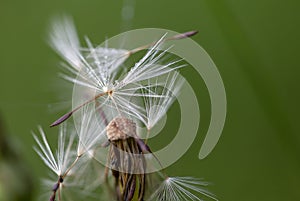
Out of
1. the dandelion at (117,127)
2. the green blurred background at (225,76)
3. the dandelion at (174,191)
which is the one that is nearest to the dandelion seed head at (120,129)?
the dandelion at (117,127)

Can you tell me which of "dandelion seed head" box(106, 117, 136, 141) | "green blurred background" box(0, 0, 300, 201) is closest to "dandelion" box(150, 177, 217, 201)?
"dandelion seed head" box(106, 117, 136, 141)

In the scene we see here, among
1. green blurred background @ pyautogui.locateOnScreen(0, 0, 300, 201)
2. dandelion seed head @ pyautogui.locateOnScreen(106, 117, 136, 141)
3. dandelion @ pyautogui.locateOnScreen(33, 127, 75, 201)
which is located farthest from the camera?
green blurred background @ pyautogui.locateOnScreen(0, 0, 300, 201)

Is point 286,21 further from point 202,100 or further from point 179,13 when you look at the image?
point 202,100

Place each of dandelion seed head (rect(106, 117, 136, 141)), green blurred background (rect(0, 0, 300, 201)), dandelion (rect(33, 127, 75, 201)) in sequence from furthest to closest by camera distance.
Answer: green blurred background (rect(0, 0, 300, 201)), dandelion (rect(33, 127, 75, 201)), dandelion seed head (rect(106, 117, 136, 141))

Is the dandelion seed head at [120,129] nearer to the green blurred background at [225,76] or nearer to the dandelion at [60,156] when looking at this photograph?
the dandelion at [60,156]

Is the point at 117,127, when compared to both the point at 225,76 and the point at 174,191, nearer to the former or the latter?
the point at 174,191

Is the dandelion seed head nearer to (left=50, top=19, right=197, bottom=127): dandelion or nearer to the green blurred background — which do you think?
(left=50, top=19, right=197, bottom=127): dandelion
